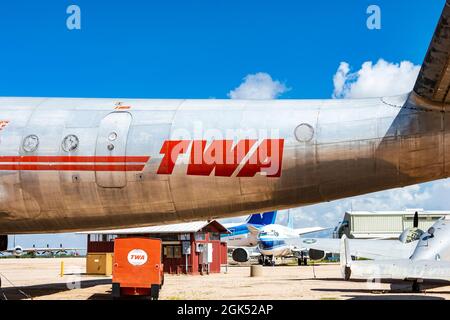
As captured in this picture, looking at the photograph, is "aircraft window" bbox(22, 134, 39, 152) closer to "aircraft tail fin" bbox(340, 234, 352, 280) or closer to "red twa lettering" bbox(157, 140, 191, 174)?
"red twa lettering" bbox(157, 140, 191, 174)

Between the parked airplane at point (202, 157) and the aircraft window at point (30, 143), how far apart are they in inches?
1.1

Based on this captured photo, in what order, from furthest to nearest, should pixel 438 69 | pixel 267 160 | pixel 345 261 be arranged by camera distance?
pixel 345 261, pixel 267 160, pixel 438 69

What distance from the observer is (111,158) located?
496 inches

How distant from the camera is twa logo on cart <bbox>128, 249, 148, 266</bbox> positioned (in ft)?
66.5

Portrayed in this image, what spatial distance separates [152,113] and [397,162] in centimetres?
593

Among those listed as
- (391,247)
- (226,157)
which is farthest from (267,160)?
(391,247)

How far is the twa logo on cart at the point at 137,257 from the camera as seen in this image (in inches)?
798

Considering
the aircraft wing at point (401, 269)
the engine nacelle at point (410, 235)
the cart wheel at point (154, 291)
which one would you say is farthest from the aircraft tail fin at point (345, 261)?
the cart wheel at point (154, 291)

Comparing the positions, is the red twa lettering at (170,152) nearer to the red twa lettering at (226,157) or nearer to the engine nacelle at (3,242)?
the red twa lettering at (226,157)

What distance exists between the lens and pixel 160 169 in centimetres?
1236

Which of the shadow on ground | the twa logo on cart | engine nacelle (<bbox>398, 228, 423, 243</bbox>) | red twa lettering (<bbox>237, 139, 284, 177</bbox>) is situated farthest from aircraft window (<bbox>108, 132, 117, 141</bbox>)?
engine nacelle (<bbox>398, 228, 423, 243</bbox>)

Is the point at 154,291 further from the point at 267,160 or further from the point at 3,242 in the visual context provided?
the point at 267,160

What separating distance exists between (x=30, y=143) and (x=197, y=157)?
14.3 ft
